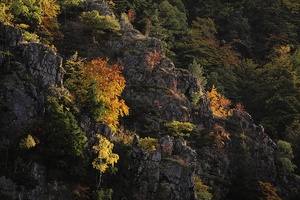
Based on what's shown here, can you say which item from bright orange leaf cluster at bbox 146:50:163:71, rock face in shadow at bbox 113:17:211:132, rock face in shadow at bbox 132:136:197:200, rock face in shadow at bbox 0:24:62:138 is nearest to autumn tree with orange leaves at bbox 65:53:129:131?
rock face in shadow at bbox 0:24:62:138

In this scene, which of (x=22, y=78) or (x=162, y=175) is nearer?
(x=22, y=78)

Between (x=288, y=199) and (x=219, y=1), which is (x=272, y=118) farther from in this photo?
(x=219, y=1)

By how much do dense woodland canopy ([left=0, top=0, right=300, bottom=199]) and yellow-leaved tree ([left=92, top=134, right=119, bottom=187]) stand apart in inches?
52.2

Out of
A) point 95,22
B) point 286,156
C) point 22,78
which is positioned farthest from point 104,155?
point 286,156

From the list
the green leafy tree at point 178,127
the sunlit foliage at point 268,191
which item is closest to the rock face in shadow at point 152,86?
the green leafy tree at point 178,127

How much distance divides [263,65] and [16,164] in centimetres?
6207

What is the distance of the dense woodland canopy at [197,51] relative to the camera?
3394 cm

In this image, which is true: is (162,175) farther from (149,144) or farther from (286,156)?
(286,156)

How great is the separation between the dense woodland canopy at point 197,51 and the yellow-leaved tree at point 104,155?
4.35 feet

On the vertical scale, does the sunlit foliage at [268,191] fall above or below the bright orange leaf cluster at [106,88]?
below

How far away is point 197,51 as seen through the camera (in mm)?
71750

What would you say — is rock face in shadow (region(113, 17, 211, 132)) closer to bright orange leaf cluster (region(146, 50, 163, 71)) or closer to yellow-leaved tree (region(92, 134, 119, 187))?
bright orange leaf cluster (region(146, 50, 163, 71))

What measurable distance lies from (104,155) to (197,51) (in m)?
45.6

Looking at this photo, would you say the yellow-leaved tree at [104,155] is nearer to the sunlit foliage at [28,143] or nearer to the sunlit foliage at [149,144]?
the sunlit foliage at [149,144]
